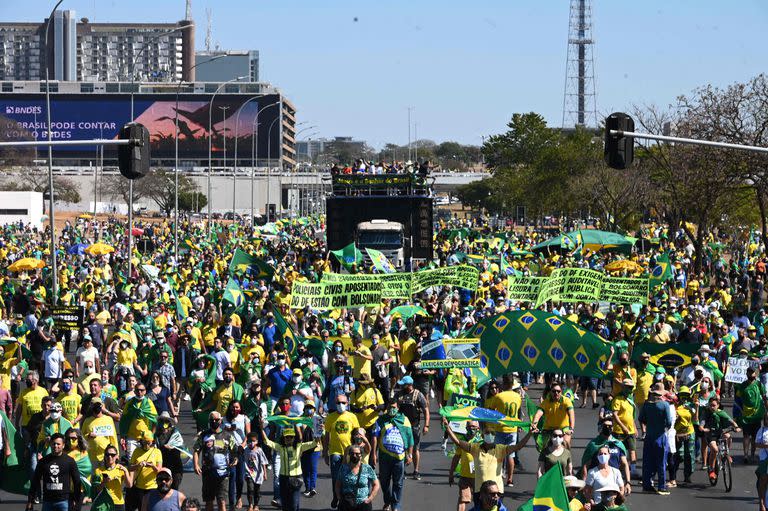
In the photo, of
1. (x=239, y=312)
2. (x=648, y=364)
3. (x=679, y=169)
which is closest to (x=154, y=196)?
(x=679, y=169)

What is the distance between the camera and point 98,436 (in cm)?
1366

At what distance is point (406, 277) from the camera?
971 inches

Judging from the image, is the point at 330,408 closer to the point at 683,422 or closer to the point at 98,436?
the point at 683,422

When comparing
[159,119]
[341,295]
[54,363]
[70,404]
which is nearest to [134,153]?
[54,363]

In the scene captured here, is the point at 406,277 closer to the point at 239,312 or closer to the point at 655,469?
the point at 239,312

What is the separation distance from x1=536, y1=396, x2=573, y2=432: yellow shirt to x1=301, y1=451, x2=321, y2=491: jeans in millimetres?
2384

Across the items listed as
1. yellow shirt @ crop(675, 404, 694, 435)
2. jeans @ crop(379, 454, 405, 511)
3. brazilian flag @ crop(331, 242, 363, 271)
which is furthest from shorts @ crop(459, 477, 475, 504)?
brazilian flag @ crop(331, 242, 363, 271)

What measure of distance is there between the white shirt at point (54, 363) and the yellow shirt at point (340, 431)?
22.3 ft

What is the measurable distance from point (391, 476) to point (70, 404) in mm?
3550

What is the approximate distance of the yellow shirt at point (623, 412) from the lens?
15320 millimetres

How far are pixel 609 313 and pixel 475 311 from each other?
2.47 metres

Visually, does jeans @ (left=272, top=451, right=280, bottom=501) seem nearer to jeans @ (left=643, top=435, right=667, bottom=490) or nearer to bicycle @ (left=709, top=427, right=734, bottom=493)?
jeans @ (left=643, top=435, right=667, bottom=490)

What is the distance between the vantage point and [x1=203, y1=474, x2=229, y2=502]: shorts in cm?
1336

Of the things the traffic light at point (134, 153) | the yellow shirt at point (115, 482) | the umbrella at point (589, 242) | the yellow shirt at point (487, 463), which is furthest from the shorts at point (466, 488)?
the umbrella at point (589, 242)
